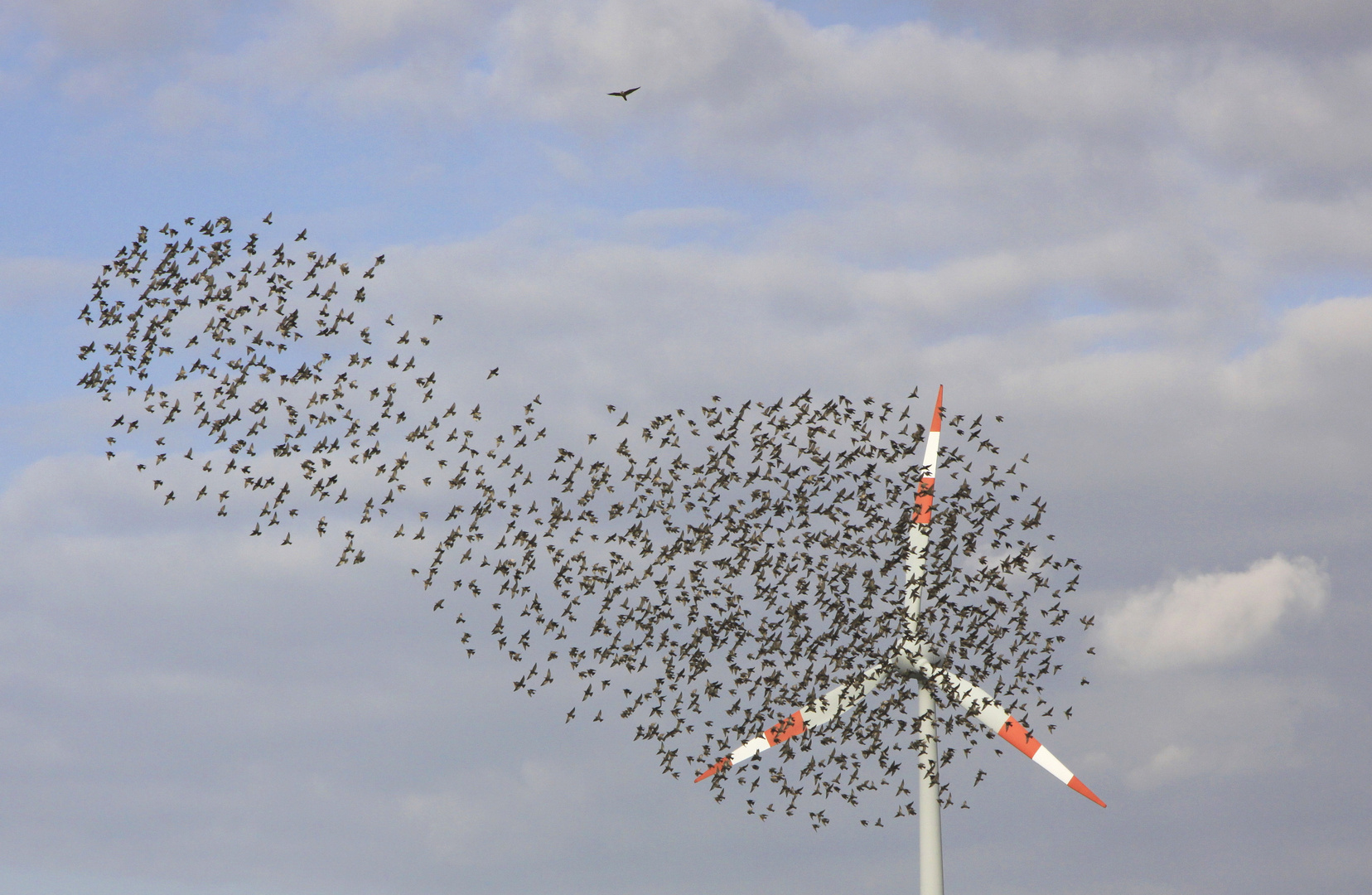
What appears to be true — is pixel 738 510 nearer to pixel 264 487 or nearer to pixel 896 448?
pixel 896 448

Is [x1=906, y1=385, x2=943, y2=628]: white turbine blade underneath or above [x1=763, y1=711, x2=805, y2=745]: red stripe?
above

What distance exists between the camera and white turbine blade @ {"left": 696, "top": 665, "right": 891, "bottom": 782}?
219 ft

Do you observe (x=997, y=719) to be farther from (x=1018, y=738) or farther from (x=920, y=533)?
(x=920, y=533)

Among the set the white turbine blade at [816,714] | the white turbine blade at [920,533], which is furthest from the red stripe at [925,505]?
the white turbine blade at [816,714]

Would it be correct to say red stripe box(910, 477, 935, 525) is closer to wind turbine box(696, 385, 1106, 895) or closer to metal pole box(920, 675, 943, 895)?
wind turbine box(696, 385, 1106, 895)

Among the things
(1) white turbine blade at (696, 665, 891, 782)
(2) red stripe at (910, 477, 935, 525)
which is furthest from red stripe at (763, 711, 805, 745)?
(2) red stripe at (910, 477, 935, 525)

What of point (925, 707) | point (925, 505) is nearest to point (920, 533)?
point (925, 505)

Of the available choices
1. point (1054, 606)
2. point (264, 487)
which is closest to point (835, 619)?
point (1054, 606)

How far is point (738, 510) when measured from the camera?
6350cm

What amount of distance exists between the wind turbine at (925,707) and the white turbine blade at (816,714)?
0.11ft

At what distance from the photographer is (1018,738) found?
6788cm

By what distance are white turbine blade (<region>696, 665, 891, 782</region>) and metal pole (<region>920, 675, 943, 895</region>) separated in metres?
2.29

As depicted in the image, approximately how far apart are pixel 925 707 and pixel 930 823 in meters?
4.95

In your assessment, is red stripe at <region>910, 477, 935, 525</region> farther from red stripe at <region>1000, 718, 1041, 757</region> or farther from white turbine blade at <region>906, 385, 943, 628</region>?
red stripe at <region>1000, 718, 1041, 757</region>
